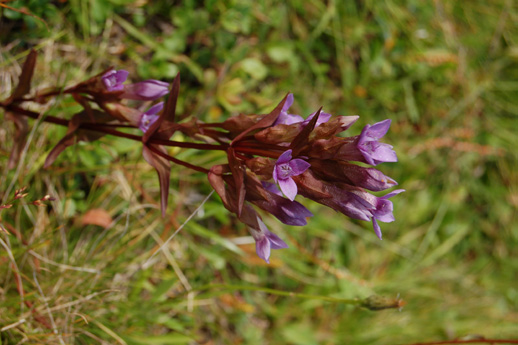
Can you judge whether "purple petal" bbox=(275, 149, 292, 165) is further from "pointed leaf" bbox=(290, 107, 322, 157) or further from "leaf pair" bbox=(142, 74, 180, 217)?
"leaf pair" bbox=(142, 74, 180, 217)

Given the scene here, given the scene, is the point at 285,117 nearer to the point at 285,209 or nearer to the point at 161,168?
the point at 285,209

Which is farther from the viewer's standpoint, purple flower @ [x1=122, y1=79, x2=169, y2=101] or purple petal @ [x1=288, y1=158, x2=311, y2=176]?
purple flower @ [x1=122, y1=79, x2=169, y2=101]

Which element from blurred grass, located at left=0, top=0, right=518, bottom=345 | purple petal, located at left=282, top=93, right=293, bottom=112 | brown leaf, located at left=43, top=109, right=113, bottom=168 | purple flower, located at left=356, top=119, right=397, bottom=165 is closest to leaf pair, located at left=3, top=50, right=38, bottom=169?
blurred grass, located at left=0, top=0, right=518, bottom=345

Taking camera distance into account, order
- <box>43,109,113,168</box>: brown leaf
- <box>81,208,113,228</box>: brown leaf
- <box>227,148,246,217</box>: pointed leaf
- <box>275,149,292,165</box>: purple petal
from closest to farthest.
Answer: <box>275,149,292,165</box>: purple petal < <box>227,148,246,217</box>: pointed leaf < <box>43,109,113,168</box>: brown leaf < <box>81,208,113,228</box>: brown leaf

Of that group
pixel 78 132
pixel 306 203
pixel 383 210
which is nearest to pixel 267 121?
pixel 383 210

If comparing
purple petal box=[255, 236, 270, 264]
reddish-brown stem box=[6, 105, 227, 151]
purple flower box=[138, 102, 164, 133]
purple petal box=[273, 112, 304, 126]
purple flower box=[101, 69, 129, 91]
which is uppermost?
purple flower box=[101, 69, 129, 91]

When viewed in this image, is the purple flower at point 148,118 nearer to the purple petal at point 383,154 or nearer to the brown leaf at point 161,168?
the brown leaf at point 161,168

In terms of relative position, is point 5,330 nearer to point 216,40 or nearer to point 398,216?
point 216,40
